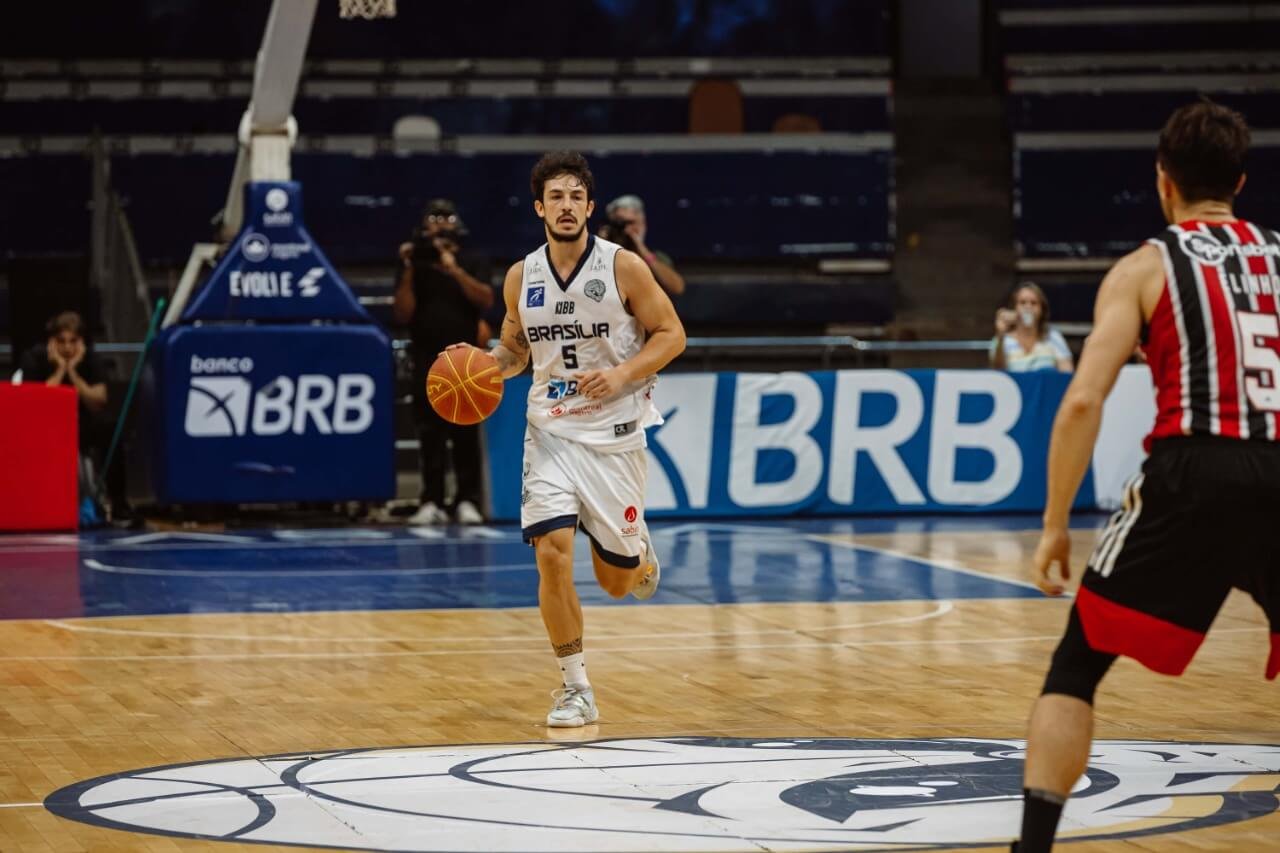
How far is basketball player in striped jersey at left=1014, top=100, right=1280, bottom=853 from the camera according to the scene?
4367 millimetres

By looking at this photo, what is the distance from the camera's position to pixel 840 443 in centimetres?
1570

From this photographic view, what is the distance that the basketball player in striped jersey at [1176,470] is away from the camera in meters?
4.37

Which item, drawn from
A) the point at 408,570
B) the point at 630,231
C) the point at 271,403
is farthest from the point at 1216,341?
the point at 271,403

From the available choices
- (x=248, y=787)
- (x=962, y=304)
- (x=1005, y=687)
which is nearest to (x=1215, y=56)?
(x=962, y=304)

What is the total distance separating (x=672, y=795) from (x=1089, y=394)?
1901mm

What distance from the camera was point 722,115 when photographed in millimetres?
23984

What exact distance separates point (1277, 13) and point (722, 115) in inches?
Result: 283

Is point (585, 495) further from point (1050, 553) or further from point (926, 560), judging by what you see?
point (926, 560)

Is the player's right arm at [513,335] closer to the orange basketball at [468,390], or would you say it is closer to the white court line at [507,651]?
the orange basketball at [468,390]

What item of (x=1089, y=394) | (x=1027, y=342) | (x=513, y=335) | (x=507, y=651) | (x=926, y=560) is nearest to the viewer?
(x=1089, y=394)

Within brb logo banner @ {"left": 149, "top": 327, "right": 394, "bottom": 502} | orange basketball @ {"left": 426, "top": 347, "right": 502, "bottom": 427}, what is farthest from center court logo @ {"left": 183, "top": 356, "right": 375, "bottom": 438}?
orange basketball @ {"left": 426, "top": 347, "right": 502, "bottom": 427}

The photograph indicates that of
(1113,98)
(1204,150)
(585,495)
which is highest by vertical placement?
(1113,98)

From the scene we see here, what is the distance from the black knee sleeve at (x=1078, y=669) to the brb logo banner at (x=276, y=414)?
1111cm

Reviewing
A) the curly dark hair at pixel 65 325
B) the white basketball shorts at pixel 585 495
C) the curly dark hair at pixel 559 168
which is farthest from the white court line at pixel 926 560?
the curly dark hair at pixel 65 325
